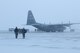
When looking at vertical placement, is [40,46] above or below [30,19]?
below

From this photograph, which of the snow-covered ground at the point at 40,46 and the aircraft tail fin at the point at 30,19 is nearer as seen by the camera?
the snow-covered ground at the point at 40,46

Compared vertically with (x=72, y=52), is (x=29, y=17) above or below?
above

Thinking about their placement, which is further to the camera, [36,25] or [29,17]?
[29,17]

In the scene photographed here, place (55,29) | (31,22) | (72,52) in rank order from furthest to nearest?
(31,22) < (55,29) < (72,52)

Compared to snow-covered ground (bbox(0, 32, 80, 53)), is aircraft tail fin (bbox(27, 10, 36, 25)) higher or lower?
higher

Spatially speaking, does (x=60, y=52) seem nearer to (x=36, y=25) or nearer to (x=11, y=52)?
(x=11, y=52)

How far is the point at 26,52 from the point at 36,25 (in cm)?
6695

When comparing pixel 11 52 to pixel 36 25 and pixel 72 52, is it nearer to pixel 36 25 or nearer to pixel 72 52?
pixel 72 52

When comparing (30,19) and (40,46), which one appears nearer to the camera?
(40,46)

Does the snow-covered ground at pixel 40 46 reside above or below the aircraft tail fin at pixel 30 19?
below

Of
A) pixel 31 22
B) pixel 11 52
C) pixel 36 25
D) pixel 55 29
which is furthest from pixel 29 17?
pixel 11 52

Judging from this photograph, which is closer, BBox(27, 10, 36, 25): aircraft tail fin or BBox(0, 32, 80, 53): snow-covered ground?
BBox(0, 32, 80, 53): snow-covered ground

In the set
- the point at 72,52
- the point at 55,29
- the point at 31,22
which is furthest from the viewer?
the point at 31,22

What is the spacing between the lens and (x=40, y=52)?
42.4ft
